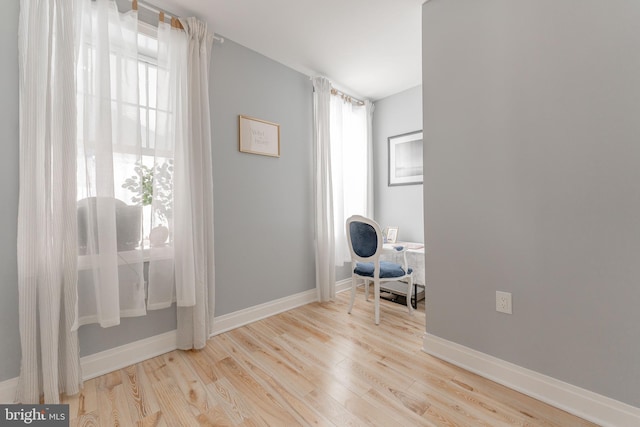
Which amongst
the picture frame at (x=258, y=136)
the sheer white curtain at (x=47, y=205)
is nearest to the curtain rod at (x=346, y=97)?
the picture frame at (x=258, y=136)

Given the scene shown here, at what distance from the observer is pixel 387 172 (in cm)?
373

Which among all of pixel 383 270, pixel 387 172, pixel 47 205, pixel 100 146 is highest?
pixel 387 172

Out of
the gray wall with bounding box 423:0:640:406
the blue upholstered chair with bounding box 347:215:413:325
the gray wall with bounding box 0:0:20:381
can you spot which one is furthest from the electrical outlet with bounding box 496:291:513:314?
the gray wall with bounding box 0:0:20:381

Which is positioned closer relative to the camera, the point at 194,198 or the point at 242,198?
the point at 194,198

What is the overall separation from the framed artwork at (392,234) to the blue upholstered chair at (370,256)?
0.68 metres

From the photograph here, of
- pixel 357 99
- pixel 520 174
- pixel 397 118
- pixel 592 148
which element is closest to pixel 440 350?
pixel 520 174

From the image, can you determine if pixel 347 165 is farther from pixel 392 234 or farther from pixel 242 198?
pixel 242 198

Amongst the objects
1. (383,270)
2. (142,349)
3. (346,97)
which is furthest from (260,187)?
(346,97)

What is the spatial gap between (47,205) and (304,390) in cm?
181

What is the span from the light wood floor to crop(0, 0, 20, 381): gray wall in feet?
1.55

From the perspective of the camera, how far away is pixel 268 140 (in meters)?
2.68

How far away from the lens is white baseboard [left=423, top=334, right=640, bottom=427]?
4.27 feet

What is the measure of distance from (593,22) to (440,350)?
2.10 meters

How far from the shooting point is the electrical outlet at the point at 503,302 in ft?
5.39
